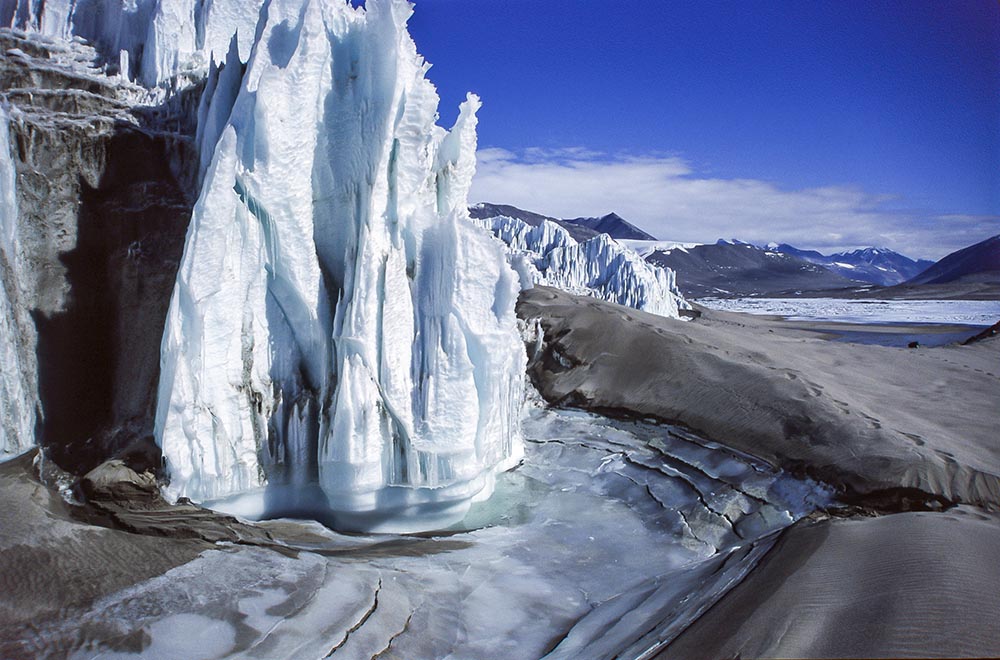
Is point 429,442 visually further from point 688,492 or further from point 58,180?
point 58,180

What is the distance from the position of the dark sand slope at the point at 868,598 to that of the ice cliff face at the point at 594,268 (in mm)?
20894

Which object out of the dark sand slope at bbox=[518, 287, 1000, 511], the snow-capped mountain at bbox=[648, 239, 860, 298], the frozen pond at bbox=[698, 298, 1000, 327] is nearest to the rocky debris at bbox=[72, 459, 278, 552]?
the dark sand slope at bbox=[518, 287, 1000, 511]

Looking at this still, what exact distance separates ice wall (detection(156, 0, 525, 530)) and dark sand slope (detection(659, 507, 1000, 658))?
367 centimetres

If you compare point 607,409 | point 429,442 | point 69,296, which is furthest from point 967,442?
point 69,296

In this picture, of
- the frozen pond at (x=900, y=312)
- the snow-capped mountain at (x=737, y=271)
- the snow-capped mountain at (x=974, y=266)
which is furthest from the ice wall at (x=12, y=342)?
the snow-capped mountain at (x=737, y=271)

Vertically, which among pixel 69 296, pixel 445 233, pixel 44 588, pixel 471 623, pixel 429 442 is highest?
pixel 445 233

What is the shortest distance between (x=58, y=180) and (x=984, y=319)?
1868 inches

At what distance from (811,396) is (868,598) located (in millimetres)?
6829

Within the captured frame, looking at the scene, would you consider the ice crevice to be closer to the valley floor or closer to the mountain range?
the valley floor

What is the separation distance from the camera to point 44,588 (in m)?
4.58

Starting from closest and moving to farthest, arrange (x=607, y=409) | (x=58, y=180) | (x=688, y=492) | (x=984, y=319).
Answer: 1. (x=58, y=180)
2. (x=688, y=492)
3. (x=607, y=409)
4. (x=984, y=319)

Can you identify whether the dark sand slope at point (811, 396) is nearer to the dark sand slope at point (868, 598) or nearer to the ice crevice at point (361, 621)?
the dark sand slope at point (868, 598)

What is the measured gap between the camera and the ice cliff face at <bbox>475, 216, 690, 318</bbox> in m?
30.1

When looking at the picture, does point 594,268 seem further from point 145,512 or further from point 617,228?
point 617,228
